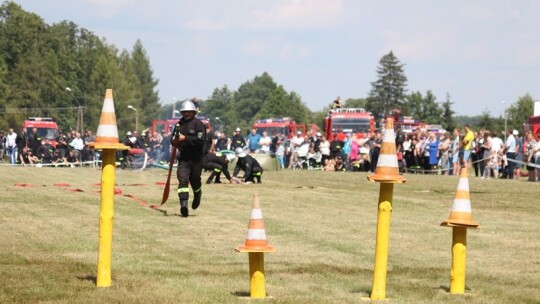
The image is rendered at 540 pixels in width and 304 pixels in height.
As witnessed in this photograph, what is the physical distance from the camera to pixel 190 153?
791 inches

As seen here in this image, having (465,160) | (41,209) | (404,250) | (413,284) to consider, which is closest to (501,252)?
(404,250)

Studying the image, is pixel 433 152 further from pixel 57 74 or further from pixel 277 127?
pixel 57 74

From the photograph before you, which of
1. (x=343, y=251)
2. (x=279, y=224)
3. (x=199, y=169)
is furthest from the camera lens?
(x=199, y=169)

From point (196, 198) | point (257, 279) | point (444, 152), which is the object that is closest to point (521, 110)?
point (444, 152)

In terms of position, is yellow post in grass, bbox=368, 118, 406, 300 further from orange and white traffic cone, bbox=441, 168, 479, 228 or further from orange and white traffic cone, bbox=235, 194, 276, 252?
orange and white traffic cone, bbox=235, 194, 276, 252

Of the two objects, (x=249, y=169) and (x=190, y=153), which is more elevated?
(x=190, y=153)

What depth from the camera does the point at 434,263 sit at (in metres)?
13.6

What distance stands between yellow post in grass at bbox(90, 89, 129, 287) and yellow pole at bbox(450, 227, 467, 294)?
3011 millimetres

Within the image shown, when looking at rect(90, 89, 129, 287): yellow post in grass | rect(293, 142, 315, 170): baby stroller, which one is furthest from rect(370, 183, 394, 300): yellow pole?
rect(293, 142, 315, 170): baby stroller

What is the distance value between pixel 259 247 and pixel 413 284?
2182 mm

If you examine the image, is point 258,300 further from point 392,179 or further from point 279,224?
point 279,224

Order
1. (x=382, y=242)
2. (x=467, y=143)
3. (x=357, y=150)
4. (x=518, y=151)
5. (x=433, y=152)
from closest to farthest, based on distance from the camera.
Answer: (x=382, y=242) < (x=467, y=143) < (x=518, y=151) < (x=433, y=152) < (x=357, y=150)

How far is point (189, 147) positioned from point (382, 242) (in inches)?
387

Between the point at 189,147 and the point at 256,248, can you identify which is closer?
the point at 256,248
